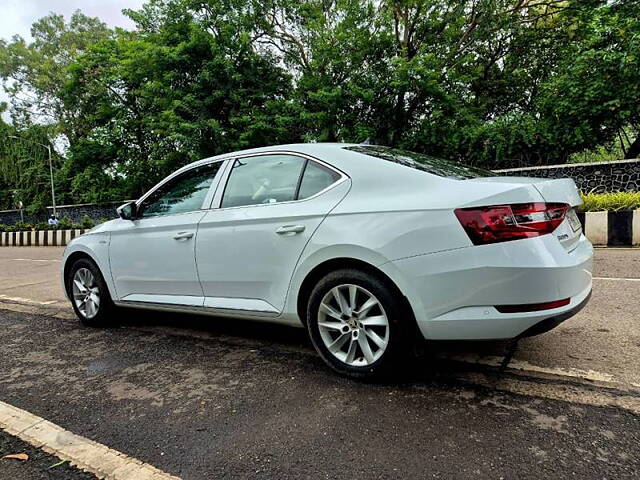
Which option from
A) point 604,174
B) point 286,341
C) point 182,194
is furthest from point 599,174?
point 182,194

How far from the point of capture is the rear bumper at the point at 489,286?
84.3 inches

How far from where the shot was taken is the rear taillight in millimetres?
2170

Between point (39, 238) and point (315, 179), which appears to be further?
point (39, 238)

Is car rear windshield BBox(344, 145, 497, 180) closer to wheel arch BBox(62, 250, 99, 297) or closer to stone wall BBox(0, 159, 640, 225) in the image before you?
wheel arch BBox(62, 250, 99, 297)

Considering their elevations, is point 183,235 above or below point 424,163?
below

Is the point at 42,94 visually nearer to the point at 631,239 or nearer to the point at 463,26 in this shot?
the point at 463,26

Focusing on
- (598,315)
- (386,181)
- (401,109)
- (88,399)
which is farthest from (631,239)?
(401,109)

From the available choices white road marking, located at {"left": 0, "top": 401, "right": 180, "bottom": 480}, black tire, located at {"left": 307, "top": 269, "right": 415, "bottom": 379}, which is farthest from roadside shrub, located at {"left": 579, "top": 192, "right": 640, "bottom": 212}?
white road marking, located at {"left": 0, "top": 401, "right": 180, "bottom": 480}

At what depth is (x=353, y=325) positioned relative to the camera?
8.39ft

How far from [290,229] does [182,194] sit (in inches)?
53.1

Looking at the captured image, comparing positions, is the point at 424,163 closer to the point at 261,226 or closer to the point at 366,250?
the point at 366,250

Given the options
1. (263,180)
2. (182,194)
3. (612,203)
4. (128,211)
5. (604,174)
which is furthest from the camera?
(604,174)

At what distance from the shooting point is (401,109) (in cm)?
1791

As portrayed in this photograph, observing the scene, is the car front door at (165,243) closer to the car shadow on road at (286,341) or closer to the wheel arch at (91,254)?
the wheel arch at (91,254)
